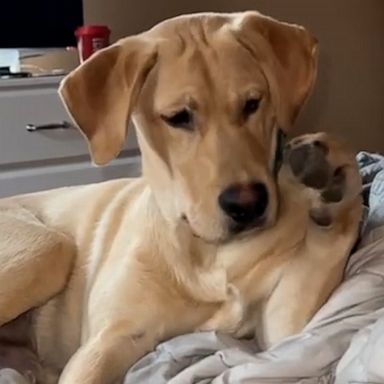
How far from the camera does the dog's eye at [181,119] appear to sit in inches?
47.5

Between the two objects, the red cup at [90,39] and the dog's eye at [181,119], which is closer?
the dog's eye at [181,119]

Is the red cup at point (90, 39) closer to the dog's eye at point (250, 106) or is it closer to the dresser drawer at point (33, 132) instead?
the dresser drawer at point (33, 132)

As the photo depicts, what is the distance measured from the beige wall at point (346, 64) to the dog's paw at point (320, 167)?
215 centimetres

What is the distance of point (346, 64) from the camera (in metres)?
3.58

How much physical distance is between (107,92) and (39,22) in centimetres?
154

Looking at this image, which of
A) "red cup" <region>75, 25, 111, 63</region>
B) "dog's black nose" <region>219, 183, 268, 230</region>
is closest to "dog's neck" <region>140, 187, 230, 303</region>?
"dog's black nose" <region>219, 183, 268, 230</region>

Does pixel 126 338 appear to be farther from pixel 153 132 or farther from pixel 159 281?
pixel 153 132

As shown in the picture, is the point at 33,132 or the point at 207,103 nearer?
the point at 207,103

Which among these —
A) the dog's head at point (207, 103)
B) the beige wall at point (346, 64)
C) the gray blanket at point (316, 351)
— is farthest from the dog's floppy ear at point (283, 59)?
the beige wall at point (346, 64)

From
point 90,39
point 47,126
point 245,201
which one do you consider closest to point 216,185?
point 245,201

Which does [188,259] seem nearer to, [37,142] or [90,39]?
[37,142]

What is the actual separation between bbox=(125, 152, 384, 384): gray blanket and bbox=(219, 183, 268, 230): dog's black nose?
15 cm

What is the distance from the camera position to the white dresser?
94.8 inches

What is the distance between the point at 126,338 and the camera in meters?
1.26
